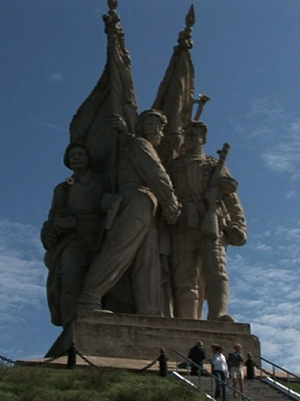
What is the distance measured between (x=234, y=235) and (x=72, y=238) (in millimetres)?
3923

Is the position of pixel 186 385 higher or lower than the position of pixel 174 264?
lower

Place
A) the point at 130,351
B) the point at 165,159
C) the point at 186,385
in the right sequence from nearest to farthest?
the point at 186,385
the point at 130,351
the point at 165,159

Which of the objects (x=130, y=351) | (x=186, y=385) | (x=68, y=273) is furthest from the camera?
(x=68, y=273)

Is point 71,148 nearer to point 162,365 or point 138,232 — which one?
point 138,232

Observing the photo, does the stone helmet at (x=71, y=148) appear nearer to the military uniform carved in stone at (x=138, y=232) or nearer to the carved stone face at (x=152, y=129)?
the military uniform carved in stone at (x=138, y=232)

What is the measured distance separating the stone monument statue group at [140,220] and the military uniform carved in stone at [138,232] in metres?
0.02

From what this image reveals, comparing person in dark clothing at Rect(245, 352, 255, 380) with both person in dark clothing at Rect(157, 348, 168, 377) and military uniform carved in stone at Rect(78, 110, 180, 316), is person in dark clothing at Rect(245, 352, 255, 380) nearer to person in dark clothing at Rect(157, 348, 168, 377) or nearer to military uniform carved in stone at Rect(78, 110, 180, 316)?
person in dark clothing at Rect(157, 348, 168, 377)

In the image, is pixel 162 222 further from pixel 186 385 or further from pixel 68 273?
pixel 186 385

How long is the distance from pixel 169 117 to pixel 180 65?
1677mm

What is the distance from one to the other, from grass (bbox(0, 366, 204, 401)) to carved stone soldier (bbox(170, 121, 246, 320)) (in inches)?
199

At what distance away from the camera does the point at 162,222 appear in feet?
76.0

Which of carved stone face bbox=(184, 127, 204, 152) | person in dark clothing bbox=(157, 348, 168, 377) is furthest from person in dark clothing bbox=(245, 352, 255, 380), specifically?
carved stone face bbox=(184, 127, 204, 152)

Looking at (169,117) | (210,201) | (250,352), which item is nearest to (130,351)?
(250,352)

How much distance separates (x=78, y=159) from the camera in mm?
23938
